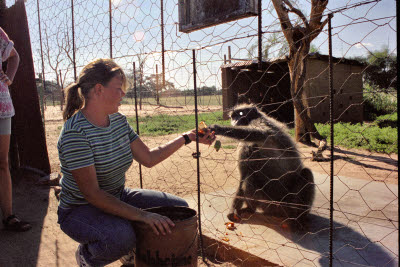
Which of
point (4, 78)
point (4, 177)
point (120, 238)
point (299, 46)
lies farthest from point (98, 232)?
point (299, 46)

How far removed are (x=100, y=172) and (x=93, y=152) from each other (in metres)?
0.16

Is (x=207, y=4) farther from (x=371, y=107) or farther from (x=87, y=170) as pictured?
(x=371, y=107)

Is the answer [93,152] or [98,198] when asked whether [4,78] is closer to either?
[93,152]

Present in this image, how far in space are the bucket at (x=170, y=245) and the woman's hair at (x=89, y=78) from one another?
3.21 ft

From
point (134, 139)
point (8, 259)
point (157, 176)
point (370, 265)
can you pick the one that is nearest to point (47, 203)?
point (8, 259)

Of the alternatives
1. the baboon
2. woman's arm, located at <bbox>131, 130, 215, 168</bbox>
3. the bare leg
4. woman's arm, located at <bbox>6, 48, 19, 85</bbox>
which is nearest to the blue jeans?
woman's arm, located at <bbox>131, 130, 215, 168</bbox>

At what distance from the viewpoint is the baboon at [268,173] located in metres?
3.38

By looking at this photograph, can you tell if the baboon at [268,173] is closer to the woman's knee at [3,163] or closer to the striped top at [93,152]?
the striped top at [93,152]

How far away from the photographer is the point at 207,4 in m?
2.82

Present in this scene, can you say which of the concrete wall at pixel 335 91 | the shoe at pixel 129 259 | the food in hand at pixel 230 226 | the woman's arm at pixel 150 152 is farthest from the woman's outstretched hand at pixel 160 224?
the concrete wall at pixel 335 91

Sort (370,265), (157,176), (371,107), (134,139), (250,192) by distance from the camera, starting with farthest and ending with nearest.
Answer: (371,107) < (157,176) < (250,192) < (134,139) < (370,265)

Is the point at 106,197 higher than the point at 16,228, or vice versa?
the point at 106,197

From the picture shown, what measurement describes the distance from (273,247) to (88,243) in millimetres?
1551

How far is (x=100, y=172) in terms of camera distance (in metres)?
2.27
